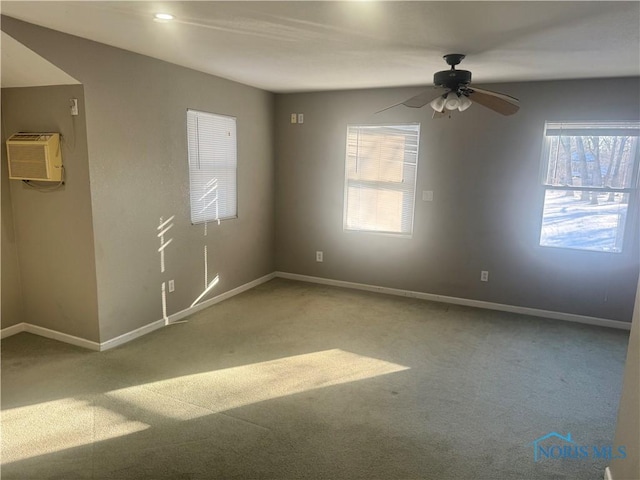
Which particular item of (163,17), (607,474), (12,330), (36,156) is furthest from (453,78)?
(12,330)

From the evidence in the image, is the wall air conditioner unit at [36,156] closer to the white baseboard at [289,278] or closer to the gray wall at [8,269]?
the gray wall at [8,269]

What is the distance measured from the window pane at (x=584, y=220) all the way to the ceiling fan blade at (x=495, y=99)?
1610 millimetres

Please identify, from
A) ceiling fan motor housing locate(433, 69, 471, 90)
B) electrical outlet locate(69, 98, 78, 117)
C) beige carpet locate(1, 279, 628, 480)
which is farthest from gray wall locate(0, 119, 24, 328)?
ceiling fan motor housing locate(433, 69, 471, 90)

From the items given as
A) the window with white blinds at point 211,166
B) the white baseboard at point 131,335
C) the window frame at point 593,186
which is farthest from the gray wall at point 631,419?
the window with white blinds at point 211,166

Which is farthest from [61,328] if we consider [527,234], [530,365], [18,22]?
Answer: [527,234]

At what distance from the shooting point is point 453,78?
3.03m

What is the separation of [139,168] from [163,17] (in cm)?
145

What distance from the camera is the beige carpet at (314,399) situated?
2250 millimetres

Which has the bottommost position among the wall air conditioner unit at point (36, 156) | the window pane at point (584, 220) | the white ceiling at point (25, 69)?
the window pane at point (584, 220)

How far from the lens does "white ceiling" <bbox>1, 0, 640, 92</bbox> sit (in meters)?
2.28

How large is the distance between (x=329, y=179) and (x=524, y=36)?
2.93m

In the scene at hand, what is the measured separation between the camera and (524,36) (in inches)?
106

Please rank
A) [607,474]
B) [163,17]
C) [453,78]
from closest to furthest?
[607,474], [163,17], [453,78]

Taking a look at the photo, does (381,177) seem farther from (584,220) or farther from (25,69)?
(25,69)
